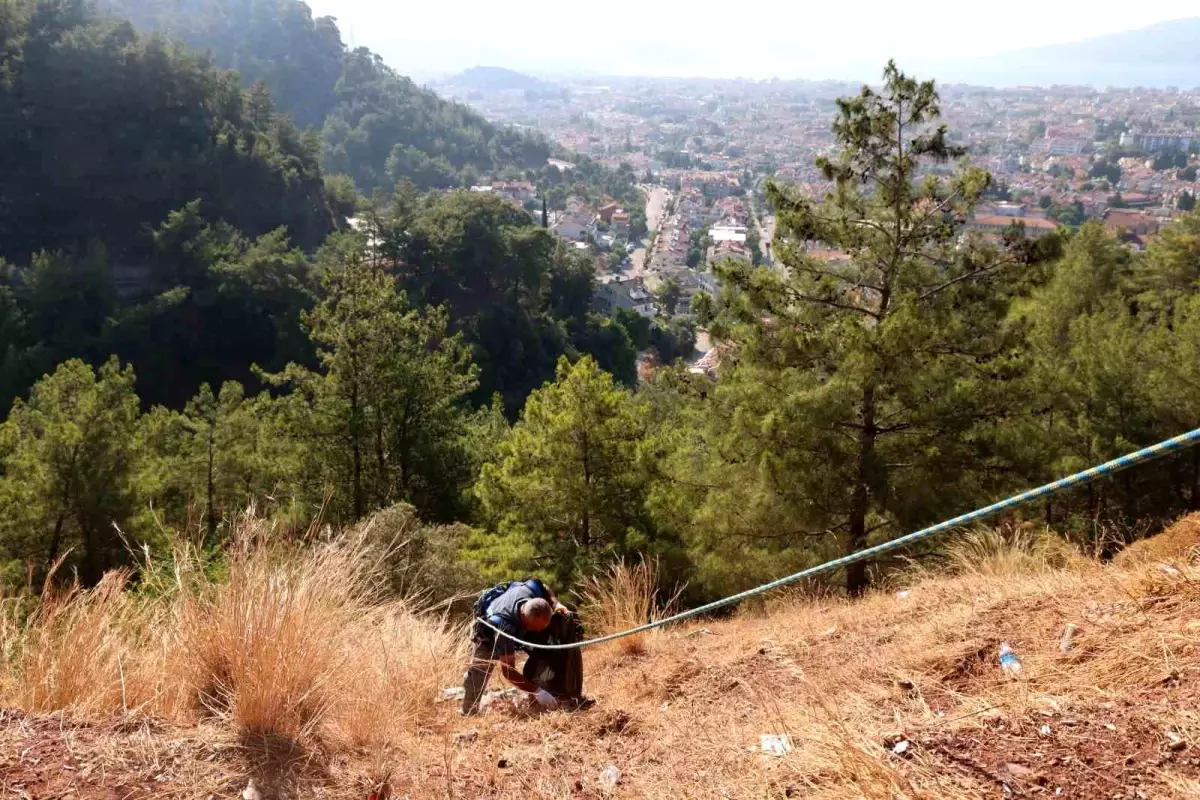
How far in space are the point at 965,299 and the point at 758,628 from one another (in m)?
4.02

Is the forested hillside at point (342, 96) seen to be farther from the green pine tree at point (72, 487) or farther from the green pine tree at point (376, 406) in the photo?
the green pine tree at point (376, 406)

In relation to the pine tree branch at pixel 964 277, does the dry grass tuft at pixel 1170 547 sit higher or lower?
lower

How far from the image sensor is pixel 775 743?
7.20ft

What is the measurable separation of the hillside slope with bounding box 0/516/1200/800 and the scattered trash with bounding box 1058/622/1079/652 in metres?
0.03

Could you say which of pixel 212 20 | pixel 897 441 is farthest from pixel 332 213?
pixel 212 20

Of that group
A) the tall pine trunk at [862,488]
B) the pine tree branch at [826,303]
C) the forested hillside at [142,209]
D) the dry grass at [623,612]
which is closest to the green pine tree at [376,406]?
the pine tree branch at [826,303]

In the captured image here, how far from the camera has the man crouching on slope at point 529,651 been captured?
Answer: 3.27 meters

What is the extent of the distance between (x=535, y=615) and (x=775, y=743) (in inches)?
57.0

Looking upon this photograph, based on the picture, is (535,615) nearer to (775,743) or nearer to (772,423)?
(775,743)

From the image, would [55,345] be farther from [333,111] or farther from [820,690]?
[333,111]

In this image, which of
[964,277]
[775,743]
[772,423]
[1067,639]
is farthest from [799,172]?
[775,743]

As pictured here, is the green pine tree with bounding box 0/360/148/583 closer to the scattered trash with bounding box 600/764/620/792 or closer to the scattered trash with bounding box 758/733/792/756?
the scattered trash with bounding box 600/764/620/792

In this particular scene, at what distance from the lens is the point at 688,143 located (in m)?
169

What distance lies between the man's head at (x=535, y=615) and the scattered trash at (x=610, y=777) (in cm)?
110
